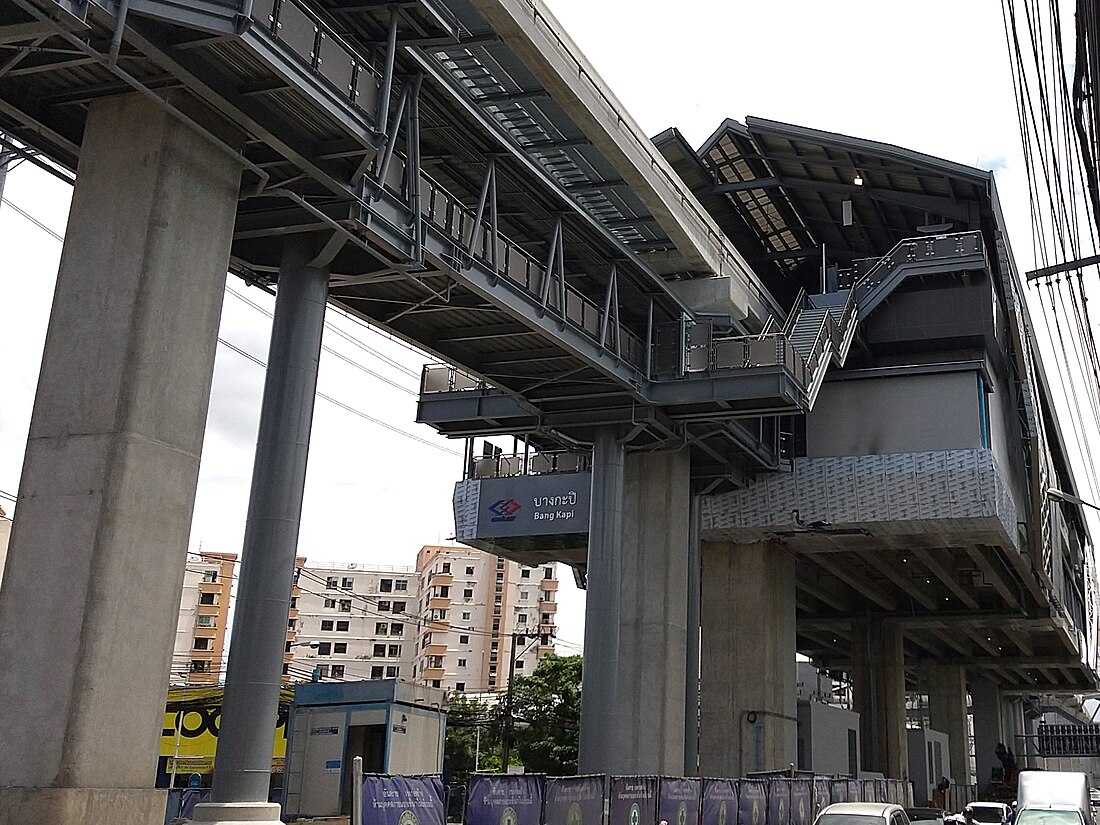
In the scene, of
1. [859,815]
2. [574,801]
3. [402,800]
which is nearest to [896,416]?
[859,815]

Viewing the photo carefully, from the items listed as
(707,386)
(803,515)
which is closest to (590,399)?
(707,386)

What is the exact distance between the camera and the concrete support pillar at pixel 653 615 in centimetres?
3391

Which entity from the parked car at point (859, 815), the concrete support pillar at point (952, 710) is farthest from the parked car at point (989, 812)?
the concrete support pillar at point (952, 710)

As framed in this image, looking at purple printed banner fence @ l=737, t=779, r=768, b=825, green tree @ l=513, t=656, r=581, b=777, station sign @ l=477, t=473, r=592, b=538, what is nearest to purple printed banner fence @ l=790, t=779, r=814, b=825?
purple printed banner fence @ l=737, t=779, r=768, b=825

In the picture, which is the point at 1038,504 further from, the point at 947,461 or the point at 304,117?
the point at 304,117

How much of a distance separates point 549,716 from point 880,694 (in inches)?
1169

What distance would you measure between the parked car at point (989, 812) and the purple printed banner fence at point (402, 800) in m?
22.8

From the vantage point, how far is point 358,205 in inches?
843

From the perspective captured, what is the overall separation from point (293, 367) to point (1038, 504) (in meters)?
34.4

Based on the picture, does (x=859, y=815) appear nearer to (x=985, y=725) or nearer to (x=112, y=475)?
(x=112, y=475)

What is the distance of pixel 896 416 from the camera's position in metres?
40.4

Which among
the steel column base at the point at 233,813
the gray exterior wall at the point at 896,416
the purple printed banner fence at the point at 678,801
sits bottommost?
the steel column base at the point at 233,813

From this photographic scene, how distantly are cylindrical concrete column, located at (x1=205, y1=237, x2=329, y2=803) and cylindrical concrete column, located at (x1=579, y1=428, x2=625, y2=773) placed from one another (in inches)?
489

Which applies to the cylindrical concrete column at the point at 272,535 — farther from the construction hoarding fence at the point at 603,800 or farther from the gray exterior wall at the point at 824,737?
the gray exterior wall at the point at 824,737
